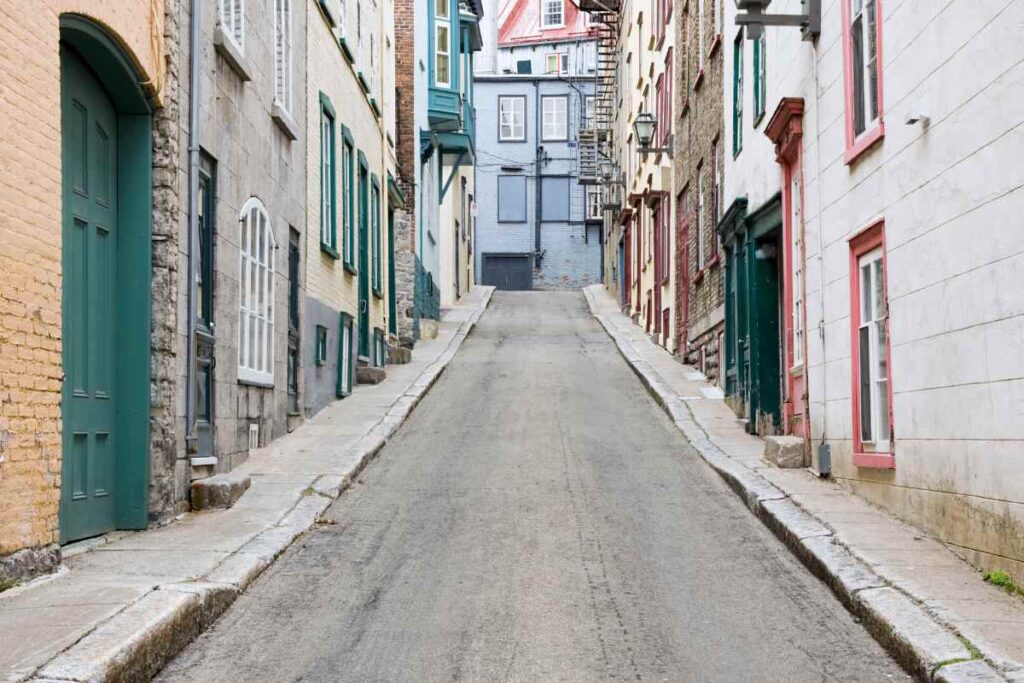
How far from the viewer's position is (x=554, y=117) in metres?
52.2

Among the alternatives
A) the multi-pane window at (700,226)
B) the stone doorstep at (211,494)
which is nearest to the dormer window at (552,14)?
the multi-pane window at (700,226)

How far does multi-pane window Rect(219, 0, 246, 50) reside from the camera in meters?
11.7

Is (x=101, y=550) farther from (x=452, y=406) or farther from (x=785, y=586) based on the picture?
(x=452, y=406)

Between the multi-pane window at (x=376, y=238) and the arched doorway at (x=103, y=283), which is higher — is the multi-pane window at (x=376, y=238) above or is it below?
above

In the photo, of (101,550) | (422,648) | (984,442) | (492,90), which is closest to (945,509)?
(984,442)

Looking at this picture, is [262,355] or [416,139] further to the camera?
[416,139]

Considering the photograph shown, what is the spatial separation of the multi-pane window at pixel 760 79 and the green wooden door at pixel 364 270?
732 centimetres

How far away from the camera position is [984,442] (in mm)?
7660

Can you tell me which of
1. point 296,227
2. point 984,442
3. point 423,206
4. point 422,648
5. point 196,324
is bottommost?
point 422,648

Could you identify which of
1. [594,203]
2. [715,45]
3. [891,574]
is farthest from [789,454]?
[594,203]

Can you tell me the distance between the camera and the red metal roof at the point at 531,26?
5694cm

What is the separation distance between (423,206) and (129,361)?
19788 mm

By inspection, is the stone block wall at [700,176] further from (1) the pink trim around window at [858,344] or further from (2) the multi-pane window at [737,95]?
(1) the pink trim around window at [858,344]

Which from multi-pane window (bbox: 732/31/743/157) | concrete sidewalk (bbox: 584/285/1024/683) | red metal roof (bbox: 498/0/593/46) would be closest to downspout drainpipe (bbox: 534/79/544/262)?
red metal roof (bbox: 498/0/593/46)
